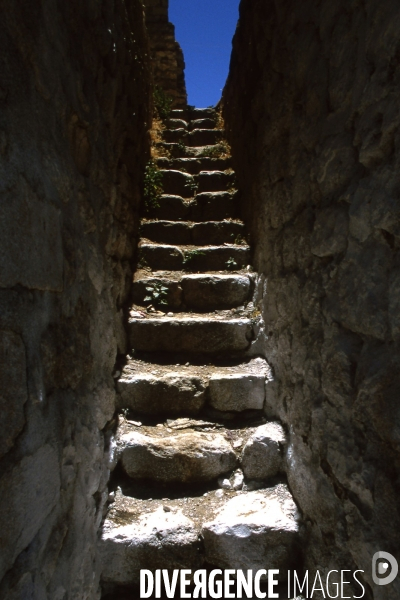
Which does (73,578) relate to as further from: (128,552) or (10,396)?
(10,396)

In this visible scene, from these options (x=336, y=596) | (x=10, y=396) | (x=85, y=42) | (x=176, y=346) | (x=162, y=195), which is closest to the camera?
(x=10, y=396)

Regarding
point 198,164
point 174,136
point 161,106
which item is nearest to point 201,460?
point 198,164

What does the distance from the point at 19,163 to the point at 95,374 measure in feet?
2.93

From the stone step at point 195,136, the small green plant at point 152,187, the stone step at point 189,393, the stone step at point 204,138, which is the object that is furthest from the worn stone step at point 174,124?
the stone step at point 189,393

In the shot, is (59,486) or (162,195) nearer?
(59,486)

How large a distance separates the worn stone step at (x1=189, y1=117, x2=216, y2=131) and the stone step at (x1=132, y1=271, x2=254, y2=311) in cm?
275

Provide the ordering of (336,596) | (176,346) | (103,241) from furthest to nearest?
(176,346), (103,241), (336,596)

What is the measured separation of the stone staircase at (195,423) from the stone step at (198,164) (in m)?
0.60

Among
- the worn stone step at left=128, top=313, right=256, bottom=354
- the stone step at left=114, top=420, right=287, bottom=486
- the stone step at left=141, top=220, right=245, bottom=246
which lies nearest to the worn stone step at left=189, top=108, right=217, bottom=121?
the stone step at left=141, top=220, right=245, bottom=246

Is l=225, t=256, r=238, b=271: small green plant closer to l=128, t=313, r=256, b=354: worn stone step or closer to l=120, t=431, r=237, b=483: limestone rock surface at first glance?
l=128, t=313, r=256, b=354: worn stone step

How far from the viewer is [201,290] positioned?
2518mm

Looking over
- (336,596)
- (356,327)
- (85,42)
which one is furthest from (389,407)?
(85,42)

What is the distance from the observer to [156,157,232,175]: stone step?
140 inches

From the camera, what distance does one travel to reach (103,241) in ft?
5.86
